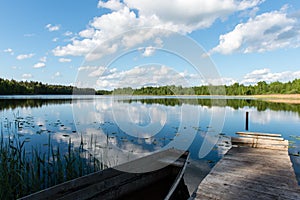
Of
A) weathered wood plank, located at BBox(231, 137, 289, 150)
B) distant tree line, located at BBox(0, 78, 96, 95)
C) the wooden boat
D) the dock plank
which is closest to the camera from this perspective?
the dock plank

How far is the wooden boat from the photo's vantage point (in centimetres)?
284

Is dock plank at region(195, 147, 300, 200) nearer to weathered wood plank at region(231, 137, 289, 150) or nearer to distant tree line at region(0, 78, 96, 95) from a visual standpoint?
weathered wood plank at region(231, 137, 289, 150)

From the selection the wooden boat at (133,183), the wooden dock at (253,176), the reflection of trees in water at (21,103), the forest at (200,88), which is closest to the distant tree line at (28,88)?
the forest at (200,88)

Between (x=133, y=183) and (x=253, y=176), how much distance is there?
2192 mm

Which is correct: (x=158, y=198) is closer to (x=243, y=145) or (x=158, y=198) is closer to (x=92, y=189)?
(x=92, y=189)

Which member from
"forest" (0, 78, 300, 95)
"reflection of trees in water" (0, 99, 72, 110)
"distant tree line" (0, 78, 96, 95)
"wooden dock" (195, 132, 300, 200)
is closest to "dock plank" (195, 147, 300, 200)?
"wooden dock" (195, 132, 300, 200)

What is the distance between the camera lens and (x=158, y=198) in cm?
398

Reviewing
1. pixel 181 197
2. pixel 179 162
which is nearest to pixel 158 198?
pixel 181 197

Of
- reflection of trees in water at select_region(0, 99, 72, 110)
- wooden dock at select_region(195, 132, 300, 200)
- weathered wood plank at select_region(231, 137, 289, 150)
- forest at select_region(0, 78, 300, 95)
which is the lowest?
wooden dock at select_region(195, 132, 300, 200)

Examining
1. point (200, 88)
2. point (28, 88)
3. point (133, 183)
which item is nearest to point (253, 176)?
point (133, 183)

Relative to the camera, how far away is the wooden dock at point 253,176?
2623 mm

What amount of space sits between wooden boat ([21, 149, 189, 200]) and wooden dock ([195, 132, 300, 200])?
1.93ft

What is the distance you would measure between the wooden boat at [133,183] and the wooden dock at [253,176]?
59 cm

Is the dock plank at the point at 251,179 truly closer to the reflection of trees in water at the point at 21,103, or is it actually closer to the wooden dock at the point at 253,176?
the wooden dock at the point at 253,176
